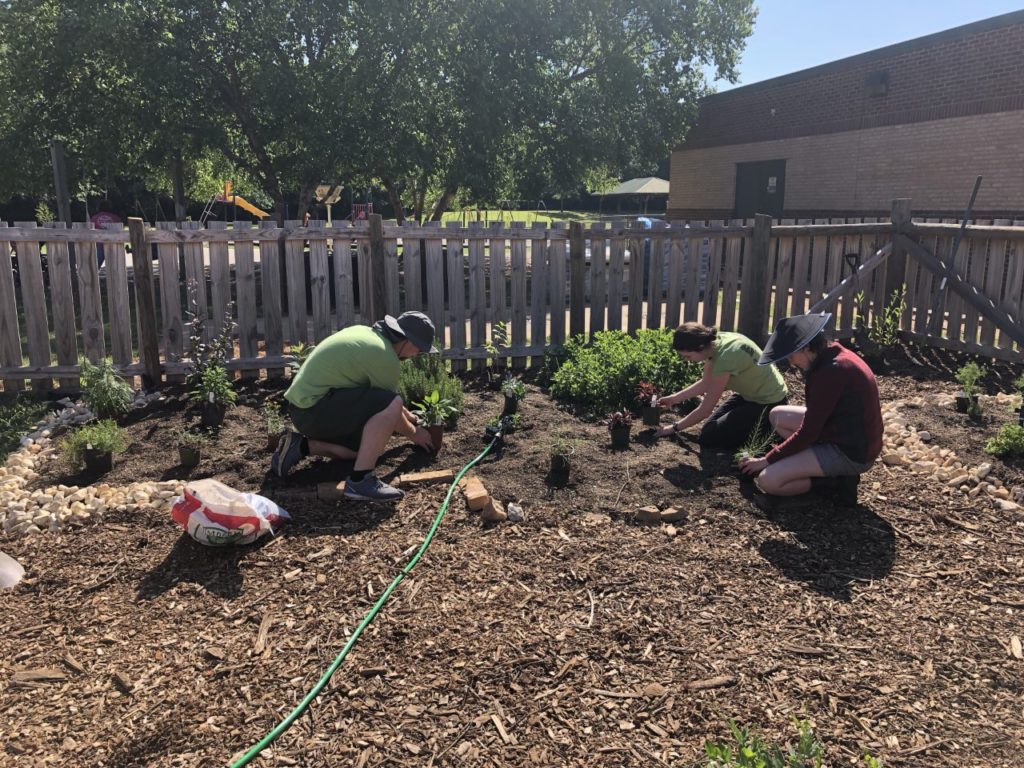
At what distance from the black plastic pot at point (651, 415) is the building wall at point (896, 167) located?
15.1m

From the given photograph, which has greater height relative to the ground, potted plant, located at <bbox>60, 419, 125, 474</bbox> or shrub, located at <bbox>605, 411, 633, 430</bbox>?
shrub, located at <bbox>605, 411, 633, 430</bbox>

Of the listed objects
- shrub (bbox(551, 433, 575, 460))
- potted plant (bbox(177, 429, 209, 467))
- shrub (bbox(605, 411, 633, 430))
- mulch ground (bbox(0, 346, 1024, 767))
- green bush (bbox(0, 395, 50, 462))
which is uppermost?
shrub (bbox(605, 411, 633, 430))

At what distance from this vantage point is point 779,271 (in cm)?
911

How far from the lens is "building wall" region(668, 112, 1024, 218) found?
55.8 ft

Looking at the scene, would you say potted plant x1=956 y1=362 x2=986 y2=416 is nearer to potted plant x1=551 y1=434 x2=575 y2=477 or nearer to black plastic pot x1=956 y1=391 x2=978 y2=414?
black plastic pot x1=956 y1=391 x2=978 y2=414

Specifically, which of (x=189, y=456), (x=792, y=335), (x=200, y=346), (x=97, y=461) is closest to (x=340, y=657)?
(x=189, y=456)

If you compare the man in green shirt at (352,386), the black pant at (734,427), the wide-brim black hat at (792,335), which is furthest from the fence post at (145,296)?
the wide-brim black hat at (792,335)

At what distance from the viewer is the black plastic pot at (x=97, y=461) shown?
5.06 meters

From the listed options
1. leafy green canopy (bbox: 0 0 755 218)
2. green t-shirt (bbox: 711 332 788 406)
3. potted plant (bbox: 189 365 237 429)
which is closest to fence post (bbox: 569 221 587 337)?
green t-shirt (bbox: 711 332 788 406)

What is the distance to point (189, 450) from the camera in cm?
521

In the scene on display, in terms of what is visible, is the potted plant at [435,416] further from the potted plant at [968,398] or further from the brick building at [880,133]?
the brick building at [880,133]

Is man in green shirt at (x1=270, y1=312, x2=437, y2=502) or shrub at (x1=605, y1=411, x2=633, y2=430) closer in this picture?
man in green shirt at (x1=270, y1=312, x2=437, y2=502)

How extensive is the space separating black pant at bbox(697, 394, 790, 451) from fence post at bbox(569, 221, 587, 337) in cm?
285

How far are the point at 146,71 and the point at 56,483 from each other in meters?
10.5
